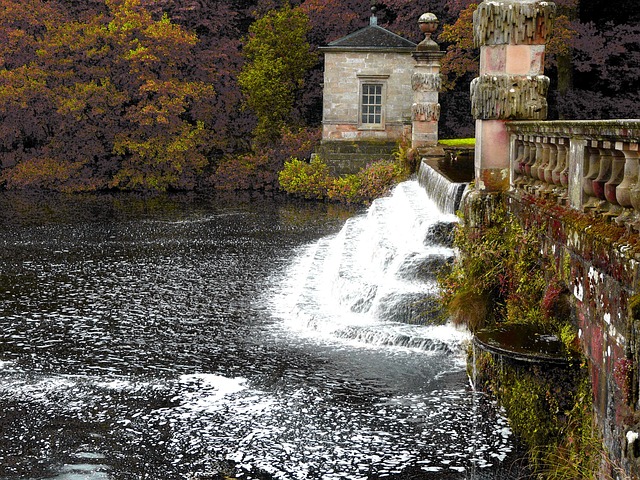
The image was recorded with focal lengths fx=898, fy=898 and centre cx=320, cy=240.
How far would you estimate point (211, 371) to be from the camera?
9328mm

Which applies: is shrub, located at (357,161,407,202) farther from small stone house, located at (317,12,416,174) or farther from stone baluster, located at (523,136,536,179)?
stone baluster, located at (523,136,536,179)

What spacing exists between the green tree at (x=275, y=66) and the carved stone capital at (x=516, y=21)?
2203 cm

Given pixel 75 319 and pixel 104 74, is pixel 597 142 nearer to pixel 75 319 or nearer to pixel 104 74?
pixel 75 319

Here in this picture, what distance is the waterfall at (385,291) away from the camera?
10.4 m

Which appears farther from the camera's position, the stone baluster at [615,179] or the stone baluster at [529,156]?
the stone baluster at [529,156]

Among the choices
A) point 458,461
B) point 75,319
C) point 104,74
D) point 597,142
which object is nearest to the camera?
point 597,142

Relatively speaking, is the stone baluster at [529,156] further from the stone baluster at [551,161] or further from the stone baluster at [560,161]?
the stone baluster at [560,161]

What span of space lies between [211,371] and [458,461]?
3.32 metres

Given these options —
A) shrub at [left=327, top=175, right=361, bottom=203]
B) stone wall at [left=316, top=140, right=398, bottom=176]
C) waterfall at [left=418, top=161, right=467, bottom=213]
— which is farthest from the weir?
stone wall at [left=316, top=140, right=398, bottom=176]

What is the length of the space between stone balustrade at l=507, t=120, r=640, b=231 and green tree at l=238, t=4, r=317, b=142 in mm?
22933

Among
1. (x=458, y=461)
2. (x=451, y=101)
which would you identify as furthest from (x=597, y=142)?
(x=451, y=101)

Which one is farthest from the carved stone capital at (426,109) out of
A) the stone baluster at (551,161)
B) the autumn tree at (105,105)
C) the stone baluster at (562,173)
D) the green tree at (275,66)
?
the stone baluster at (562,173)

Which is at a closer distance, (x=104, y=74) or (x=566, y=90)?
(x=566, y=90)

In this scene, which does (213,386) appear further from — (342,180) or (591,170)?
(342,180)
